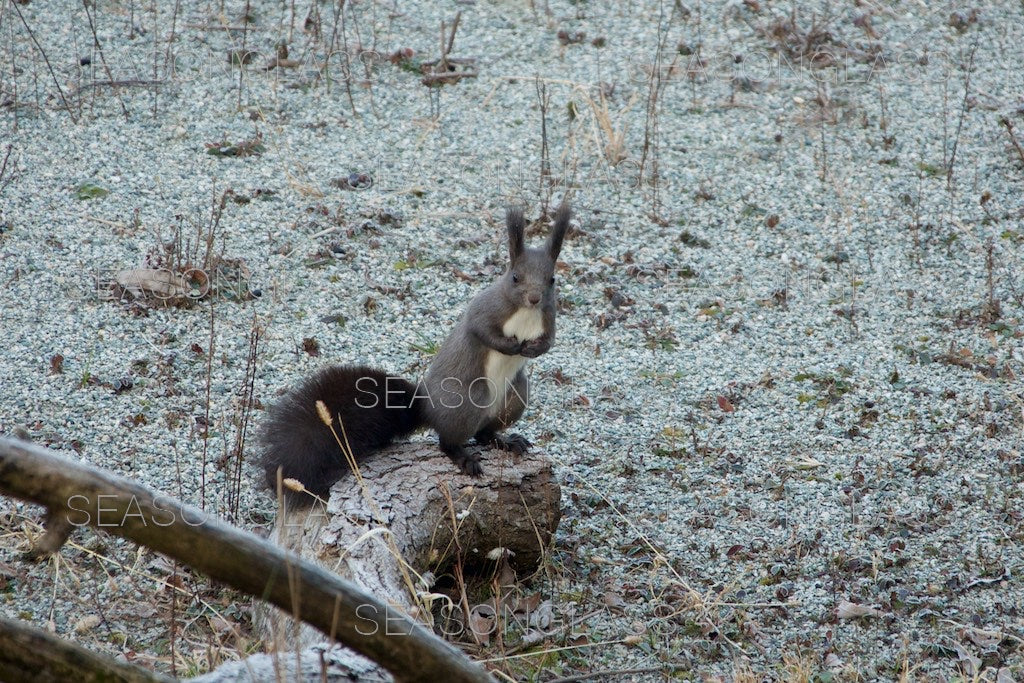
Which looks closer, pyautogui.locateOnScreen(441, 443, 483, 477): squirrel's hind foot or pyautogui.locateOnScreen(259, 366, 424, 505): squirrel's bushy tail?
pyautogui.locateOnScreen(259, 366, 424, 505): squirrel's bushy tail

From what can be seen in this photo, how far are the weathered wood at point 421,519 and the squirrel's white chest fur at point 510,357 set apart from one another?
0.22 metres

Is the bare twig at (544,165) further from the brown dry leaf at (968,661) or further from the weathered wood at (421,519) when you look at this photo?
the brown dry leaf at (968,661)

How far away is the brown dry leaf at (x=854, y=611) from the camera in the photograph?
10.5ft

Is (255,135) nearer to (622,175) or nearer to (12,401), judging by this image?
(622,175)

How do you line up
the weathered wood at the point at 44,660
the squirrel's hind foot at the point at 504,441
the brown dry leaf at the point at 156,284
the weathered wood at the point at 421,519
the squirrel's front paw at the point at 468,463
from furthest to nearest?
the brown dry leaf at the point at 156,284
the squirrel's hind foot at the point at 504,441
the squirrel's front paw at the point at 468,463
the weathered wood at the point at 421,519
the weathered wood at the point at 44,660

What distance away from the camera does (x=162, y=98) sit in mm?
5875

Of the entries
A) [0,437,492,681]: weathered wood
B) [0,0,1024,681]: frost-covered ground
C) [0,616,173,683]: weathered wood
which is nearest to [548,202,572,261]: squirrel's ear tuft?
[0,0,1024,681]: frost-covered ground

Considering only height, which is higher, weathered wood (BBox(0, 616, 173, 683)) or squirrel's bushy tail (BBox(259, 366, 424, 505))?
weathered wood (BBox(0, 616, 173, 683))

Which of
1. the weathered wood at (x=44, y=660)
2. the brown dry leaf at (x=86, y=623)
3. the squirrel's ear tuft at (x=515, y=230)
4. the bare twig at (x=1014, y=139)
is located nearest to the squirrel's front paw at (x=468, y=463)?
the squirrel's ear tuft at (x=515, y=230)

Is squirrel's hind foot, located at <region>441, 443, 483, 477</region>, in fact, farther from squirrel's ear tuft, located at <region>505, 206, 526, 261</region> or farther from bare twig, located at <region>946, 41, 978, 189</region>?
bare twig, located at <region>946, 41, 978, 189</region>

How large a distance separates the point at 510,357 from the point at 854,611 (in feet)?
4.11

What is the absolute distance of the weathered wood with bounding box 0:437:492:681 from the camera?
1852 millimetres

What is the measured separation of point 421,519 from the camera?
3.14 meters

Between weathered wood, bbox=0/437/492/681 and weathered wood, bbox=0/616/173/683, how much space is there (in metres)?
0.19
